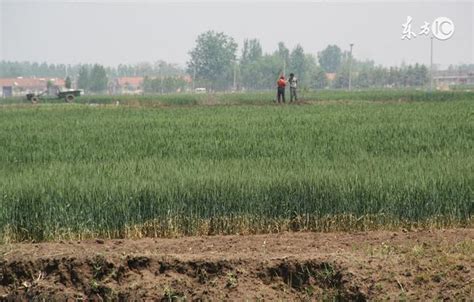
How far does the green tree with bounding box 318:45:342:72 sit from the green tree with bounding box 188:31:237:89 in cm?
5928

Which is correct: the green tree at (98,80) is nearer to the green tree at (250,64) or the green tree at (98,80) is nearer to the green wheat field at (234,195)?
the green tree at (250,64)

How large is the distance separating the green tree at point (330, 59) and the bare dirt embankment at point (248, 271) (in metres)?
180

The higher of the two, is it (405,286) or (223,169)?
(223,169)

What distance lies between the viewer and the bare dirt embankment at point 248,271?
24.7ft

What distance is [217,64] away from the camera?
129 meters

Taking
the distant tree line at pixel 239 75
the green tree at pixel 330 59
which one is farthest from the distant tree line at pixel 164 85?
the green tree at pixel 330 59

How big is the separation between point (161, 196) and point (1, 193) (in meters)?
2.06

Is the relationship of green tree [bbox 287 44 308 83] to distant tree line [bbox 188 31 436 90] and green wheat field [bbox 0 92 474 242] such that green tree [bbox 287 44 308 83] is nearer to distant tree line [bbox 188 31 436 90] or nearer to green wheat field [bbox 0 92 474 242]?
distant tree line [bbox 188 31 436 90]

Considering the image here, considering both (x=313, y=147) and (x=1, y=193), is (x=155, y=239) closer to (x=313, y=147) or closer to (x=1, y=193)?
(x=1, y=193)

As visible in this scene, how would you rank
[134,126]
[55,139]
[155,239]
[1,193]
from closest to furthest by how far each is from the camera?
[155,239]
[1,193]
[55,139]
[134,126]

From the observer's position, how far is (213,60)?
129 metres

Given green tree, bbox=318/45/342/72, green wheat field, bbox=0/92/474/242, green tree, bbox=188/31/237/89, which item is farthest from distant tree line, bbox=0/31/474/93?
green wheat field, bbox=0/92/474/242

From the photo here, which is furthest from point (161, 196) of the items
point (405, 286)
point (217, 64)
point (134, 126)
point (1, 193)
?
point (217, 64)

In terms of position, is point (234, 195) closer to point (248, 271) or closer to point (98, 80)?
point (248, 271)
